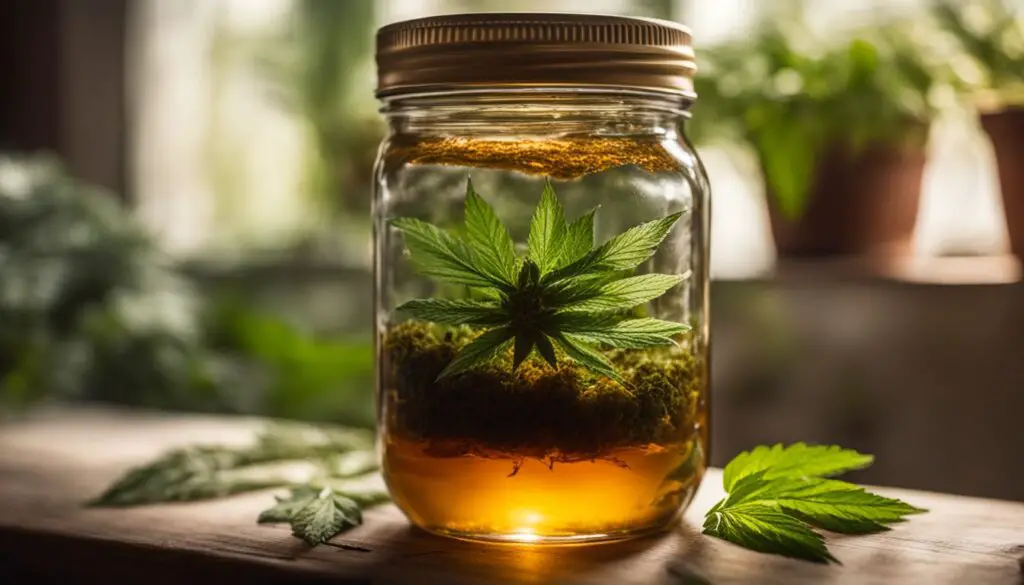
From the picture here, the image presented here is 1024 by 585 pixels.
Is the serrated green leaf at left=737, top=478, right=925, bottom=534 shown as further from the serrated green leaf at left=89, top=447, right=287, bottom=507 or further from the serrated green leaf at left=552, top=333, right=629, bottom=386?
the serrated green leaf at left=89, top=447, right=287, bottom=507

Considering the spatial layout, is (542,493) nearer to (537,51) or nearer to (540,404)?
(540,404)

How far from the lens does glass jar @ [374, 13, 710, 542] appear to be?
689 mm

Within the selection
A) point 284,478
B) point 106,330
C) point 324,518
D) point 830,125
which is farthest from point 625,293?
point 106,330

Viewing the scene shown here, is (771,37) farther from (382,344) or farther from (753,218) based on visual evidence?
(382,344)

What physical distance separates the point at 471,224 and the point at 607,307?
98 mm

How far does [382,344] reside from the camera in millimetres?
801

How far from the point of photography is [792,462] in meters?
0.79

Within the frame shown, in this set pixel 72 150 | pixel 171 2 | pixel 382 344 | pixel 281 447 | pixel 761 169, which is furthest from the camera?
pixel 171 2

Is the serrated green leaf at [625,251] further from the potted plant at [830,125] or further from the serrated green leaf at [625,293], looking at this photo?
the potted plant at [830,125]

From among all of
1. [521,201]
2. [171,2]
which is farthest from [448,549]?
[171,2]

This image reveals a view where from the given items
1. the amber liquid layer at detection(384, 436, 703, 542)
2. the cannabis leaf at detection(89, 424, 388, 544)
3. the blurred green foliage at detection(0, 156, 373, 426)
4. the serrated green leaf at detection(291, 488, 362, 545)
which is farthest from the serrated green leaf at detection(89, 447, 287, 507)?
the blurred green foliage at detection(0, 156, 373, 426)

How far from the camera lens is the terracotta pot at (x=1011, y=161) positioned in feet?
4.13

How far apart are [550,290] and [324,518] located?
0.24 metres

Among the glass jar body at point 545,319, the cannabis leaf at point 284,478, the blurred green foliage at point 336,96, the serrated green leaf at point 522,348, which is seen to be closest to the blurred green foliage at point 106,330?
the blurred green foliage at point 336,96
